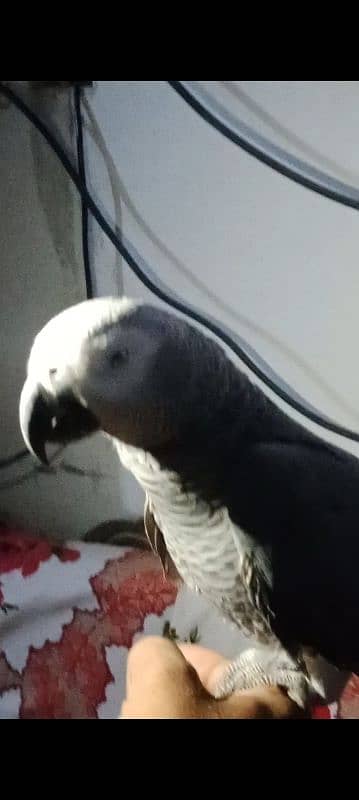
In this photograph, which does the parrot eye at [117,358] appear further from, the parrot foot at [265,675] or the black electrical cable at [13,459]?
the parrot foot at [265,675]

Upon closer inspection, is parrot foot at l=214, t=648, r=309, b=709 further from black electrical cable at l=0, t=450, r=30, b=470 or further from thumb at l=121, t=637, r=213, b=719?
black electrical cable at l=0, t=450, r=30, b=470

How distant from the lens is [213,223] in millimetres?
760

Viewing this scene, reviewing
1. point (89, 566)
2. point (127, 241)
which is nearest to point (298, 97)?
point (127, 241)

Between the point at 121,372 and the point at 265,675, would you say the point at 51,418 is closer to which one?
the point at 121,372

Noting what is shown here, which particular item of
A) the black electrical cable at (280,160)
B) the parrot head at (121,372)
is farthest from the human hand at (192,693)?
the black electrical cable at (280,160)

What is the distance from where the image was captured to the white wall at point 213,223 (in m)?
0.74

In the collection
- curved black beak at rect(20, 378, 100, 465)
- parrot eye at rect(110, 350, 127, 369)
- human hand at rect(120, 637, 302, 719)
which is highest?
parrot eye at rect(110, 350, 127, 369)

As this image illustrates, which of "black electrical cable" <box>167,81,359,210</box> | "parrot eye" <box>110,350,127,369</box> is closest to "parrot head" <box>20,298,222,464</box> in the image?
"parrot eye" <box>110,350,127,369</box>

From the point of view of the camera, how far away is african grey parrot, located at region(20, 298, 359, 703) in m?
0.72

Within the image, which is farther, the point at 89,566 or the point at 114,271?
the point at 89,566

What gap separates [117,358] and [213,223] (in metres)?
0.16
